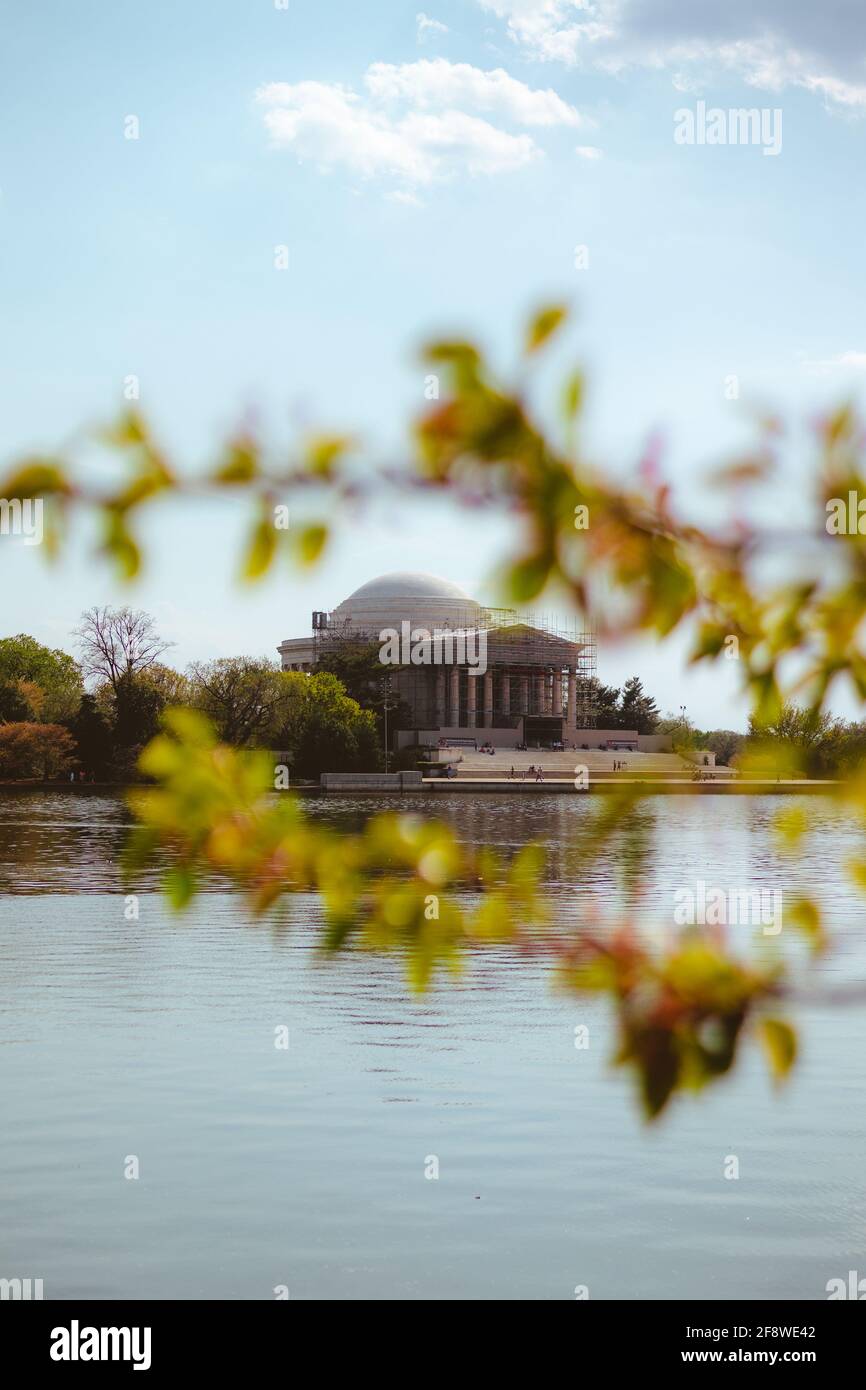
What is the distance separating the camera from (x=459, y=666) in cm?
9106

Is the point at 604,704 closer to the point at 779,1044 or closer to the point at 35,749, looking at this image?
the point at 35,749

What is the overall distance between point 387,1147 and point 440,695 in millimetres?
83152

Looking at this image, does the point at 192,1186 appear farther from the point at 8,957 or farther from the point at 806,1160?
the point at 8,957

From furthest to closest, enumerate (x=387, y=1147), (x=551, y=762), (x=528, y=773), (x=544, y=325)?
(x=551, y=762), (x=528, y=773), (x=387, y=1147), (x=544, y=325)

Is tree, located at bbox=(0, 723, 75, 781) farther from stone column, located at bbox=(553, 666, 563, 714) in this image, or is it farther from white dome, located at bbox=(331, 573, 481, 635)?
stone column, located at bbox=(553, 666, 563, 714)

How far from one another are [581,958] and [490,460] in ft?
2.16

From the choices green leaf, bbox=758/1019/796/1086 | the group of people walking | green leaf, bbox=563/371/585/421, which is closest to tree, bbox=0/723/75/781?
the group of people walking

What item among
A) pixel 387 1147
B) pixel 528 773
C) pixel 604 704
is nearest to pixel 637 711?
pixel 604 704

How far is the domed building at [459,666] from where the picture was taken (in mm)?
89500

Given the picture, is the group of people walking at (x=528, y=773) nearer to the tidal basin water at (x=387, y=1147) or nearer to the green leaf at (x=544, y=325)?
the tidal basin water at (x=387, y=1147)

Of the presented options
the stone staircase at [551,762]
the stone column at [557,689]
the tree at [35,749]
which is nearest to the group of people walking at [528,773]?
the stone staircase at [551,762]

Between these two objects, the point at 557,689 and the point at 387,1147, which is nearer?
Answer: the point at 387,1147

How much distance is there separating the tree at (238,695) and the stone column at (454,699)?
30546mm
